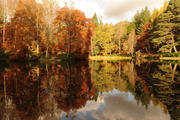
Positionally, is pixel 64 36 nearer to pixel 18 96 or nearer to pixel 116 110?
pixel 18 96

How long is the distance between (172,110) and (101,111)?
6.26 ft

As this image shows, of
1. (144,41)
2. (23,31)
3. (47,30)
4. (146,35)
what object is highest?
(146,35)

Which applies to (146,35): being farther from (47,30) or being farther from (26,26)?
(26,26)

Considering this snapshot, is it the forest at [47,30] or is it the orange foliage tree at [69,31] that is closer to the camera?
the forest at [47,30]

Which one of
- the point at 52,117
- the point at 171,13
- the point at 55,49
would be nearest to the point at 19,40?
the point at 55,49

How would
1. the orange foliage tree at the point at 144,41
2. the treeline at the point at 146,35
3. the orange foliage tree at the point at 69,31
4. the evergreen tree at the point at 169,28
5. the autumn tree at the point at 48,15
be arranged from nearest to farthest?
the autumn tree at the point at 48,15, the orange foliage tree at the point at 69,31, the evergreen tree at the point at 169,28, the treeline at the point at 146,35, the orange foliage tree at the point at 144,41

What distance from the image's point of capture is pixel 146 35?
146 feet

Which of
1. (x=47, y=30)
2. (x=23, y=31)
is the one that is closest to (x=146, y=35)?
(x=47, y=30)

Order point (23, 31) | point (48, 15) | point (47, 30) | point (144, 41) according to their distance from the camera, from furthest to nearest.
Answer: point (144, 41) → point (48, 15) → point (47, 30) → point (23, 31)

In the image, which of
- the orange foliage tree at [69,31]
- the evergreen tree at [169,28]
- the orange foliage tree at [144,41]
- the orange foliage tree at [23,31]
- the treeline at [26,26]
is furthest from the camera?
the orange foliage tree at [144,41]

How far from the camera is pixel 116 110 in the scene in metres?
3.75

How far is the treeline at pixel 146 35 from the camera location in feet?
101

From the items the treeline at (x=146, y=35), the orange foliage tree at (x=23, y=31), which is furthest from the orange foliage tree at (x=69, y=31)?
the treeline at (x=146, y=35)

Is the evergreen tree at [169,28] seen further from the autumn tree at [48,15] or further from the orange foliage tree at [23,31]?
the orange foliage tree at [23,31]
